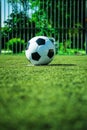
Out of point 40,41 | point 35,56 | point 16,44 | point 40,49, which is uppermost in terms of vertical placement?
point 40,41

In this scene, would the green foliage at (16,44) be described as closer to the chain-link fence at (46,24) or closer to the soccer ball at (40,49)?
the chain-link fence at (46,24)

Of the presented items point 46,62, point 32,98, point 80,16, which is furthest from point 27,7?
point 32,98

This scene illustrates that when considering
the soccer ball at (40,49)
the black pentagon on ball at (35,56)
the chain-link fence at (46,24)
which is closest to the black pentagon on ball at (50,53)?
the soccer ball at (40,49)

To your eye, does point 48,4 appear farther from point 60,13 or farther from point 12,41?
point 12,41

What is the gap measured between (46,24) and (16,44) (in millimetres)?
1650

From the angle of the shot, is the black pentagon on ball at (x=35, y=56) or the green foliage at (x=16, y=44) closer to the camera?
the black pentagon on ball at (x=35, y=56)

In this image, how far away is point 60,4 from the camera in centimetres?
1539

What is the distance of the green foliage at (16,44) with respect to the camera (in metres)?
13.7

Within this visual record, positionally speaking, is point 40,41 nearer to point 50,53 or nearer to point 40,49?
point 40,49

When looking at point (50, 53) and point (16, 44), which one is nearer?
point (50, 53)

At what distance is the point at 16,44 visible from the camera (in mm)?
13742

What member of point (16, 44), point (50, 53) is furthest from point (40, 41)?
point (16, 44)

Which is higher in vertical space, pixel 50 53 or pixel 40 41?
pixel 40 41

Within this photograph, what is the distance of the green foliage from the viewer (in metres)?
13.7
